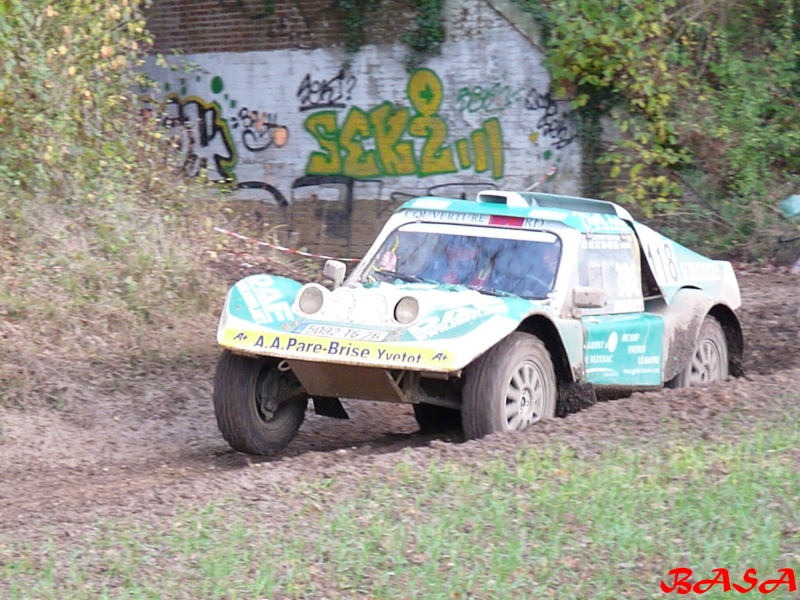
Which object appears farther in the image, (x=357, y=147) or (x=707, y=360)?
(x=357, y=147)

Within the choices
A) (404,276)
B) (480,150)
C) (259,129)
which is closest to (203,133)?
(259,129)

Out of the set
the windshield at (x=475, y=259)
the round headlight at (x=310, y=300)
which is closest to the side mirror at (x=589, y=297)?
the windshield at (x=475, y=259)

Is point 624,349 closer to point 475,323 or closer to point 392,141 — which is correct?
point 475,323

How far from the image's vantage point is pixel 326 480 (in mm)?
5648

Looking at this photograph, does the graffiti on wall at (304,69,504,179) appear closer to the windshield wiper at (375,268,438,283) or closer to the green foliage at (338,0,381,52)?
the green foliage at (338,0,381,52)

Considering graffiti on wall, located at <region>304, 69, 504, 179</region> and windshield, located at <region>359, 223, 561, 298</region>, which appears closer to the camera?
windshield, located at <region>359, 223, 561, 298</region>

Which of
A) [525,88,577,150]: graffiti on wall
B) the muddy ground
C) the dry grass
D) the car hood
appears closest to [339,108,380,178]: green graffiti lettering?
[525,88,577,150]: graffiti on wall

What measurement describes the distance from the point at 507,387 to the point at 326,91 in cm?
1146

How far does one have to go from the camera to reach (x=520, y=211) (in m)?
7.69

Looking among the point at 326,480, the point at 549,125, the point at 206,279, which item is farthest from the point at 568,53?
the point at 326,480

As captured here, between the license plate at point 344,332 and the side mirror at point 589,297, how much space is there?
1.52 metres

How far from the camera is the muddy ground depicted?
5758mm

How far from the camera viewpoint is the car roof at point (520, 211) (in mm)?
7664

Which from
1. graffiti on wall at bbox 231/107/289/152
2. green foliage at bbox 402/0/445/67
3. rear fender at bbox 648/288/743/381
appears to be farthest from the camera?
graffiti on wall at bbox 231/107/289/152
